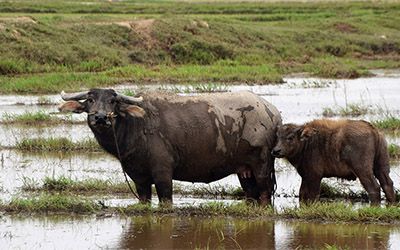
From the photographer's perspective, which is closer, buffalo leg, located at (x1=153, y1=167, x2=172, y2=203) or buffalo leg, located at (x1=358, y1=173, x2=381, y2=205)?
buffalo leg, located at (x1=153, y1=167, x2=172, y2=203)

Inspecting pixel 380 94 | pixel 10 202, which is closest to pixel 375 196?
pixel 10 202

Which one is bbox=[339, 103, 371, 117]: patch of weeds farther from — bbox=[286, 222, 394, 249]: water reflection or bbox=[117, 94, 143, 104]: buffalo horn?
bbox=[286, 222, 394, 249]: water reflection

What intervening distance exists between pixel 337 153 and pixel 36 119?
7545mm

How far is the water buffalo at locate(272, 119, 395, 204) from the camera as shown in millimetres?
10078

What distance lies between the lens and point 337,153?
33.5 ft

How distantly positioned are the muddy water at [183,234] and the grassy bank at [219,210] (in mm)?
115

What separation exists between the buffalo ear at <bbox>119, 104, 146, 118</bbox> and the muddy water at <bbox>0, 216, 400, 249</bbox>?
1042mm

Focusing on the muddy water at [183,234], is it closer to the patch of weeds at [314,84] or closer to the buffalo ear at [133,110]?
the buffalo ear at [133,110]

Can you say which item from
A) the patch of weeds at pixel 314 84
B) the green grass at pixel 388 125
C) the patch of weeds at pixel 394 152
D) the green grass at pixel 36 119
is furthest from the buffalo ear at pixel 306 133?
the patch of weeds at pixel 314 84

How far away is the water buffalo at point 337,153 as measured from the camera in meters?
10.1

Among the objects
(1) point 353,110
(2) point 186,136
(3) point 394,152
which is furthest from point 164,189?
(1) point 353,110

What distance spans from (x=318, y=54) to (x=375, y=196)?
72.2 feet

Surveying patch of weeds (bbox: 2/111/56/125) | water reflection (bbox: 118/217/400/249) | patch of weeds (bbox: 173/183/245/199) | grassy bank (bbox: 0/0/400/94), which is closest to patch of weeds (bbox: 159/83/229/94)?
grassy bank (bbox: 0/0/400/94)

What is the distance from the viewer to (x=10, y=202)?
975 cm
